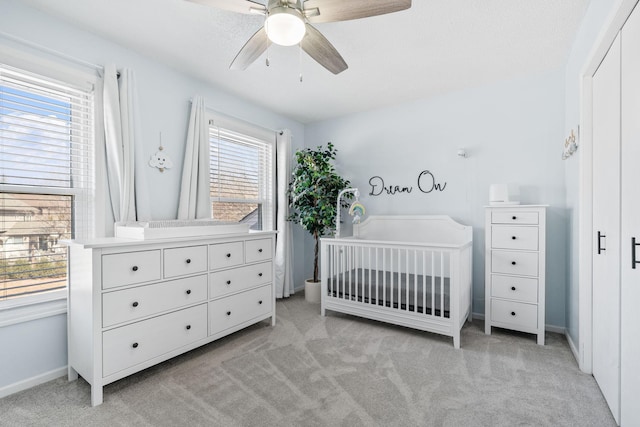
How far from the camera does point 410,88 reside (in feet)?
10.1

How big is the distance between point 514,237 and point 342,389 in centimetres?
183

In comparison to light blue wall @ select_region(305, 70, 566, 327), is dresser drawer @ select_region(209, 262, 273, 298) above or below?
below

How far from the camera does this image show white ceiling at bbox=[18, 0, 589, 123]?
6.17 ft

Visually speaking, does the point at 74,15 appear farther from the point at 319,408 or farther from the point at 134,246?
the point at 319,408

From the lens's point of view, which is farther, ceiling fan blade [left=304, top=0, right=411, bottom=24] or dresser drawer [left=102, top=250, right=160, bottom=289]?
dresser drawer [left=102, top=250, right=160, bottom=289]

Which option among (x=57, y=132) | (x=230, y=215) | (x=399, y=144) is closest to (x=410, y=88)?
(x=399, y=144)

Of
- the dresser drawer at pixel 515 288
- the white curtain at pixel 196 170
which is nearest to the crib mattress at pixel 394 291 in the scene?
the dresser drawer at pixel 515 288

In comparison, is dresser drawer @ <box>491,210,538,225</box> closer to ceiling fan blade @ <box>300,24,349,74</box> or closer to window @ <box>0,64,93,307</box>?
ceiling fan blade @ <box>300,24,349,74</box>

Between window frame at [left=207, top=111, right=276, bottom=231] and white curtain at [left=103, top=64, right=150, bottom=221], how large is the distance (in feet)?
2.52

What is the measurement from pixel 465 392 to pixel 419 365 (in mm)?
362

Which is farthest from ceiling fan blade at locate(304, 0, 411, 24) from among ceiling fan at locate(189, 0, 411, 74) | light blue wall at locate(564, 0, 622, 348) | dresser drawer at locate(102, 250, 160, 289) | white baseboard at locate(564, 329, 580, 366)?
white baseboard at locate(564, 329, 580, 366)

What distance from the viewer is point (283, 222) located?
372cm

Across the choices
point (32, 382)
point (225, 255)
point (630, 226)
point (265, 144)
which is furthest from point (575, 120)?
point (32, 382)

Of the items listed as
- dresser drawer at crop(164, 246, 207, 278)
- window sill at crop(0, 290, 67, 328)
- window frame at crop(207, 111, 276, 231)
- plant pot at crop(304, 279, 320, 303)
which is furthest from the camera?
plant pot at crop(304, 279, 320, 303)
